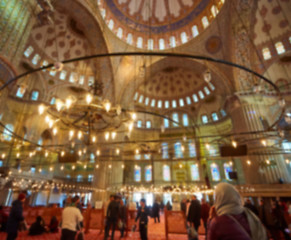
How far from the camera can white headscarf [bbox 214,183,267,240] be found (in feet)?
3.86

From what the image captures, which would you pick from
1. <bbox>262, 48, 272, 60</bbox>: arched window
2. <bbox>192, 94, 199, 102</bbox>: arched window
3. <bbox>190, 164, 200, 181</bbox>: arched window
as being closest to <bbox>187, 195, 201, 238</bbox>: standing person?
<bbox>262, 48, 272, 60</bbox>: arched window

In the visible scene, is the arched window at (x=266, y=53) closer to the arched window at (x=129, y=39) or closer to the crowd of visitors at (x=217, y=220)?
the arched window at (x=129, y=39)

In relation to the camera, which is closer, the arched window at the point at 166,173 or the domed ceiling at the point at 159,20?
the domed ceiling at the point at 159,20

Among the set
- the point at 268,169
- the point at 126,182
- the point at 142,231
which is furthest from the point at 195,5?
the point at 126,182

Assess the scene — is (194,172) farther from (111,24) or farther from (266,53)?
(111,24)

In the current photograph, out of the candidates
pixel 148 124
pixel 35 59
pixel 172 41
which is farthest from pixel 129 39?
pixel 148 124

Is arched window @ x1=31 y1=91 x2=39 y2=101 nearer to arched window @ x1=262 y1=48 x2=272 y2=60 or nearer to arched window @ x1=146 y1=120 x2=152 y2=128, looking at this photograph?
arched window @ x1=146 y1=120 x2=152 y2=128

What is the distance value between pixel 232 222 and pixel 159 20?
69.5 ft

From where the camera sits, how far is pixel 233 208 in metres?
1.22

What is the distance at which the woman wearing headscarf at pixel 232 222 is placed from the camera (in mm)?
1095

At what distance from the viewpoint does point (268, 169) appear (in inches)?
426

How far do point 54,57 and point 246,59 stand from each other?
1790 centimetres

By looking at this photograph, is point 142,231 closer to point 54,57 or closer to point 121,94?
point 121,94

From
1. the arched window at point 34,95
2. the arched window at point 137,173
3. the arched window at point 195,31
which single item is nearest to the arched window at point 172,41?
the arched window at point 195,31
